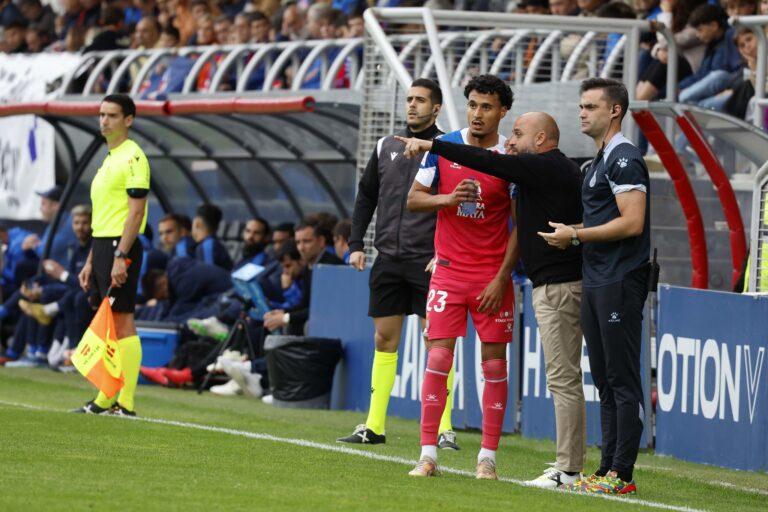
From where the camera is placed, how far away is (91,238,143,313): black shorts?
451 inches

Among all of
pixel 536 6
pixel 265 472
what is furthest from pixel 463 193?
pixel 536 6

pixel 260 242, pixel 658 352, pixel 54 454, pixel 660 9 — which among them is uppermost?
pixel 660 9

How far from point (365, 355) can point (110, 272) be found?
2.79m

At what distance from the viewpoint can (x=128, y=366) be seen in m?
11.5

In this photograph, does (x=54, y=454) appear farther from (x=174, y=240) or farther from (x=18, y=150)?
(x=18, y=150)

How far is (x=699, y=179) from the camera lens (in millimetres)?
14047

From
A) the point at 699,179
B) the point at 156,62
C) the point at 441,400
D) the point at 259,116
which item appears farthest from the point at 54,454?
the point at 156,62

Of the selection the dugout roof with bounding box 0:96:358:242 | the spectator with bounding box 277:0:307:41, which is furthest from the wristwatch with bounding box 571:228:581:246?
the spectator with bounding box 277:0:307:41

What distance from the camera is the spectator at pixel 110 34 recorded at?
22.2m

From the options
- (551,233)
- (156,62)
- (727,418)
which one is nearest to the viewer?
(551,233)

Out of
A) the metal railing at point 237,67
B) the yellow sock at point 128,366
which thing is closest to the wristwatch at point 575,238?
the yellow sock at point 128,366

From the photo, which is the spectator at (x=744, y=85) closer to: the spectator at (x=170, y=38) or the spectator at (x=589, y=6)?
the spectator at (x=589, y=6)

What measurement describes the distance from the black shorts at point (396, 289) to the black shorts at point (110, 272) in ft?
6.10

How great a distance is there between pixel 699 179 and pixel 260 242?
4896 millimetres
